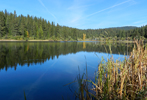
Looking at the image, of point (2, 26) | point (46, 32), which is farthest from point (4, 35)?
point (46, 32)

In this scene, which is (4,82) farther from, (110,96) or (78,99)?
(110,96)

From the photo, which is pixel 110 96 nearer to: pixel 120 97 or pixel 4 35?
pixel 120 97

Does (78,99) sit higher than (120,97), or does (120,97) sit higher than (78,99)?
(120,97)

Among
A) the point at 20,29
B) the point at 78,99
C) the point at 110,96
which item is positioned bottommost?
the point at 78,99

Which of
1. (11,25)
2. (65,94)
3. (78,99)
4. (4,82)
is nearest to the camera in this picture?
(78,99)

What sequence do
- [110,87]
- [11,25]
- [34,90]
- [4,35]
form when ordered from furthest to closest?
[11,25]
[4,35]
[34,90]
[110,87]

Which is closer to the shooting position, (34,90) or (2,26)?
(34,90)

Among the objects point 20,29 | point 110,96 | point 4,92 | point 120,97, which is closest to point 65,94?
point 110,96

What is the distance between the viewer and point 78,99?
4051 millimetres

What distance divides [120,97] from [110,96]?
0.32m

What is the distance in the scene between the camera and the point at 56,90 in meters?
4.77

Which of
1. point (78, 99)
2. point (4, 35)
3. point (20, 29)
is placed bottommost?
point (78, 99)

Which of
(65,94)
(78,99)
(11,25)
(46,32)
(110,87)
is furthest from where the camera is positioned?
(46,32)

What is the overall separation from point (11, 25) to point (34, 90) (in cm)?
8599
